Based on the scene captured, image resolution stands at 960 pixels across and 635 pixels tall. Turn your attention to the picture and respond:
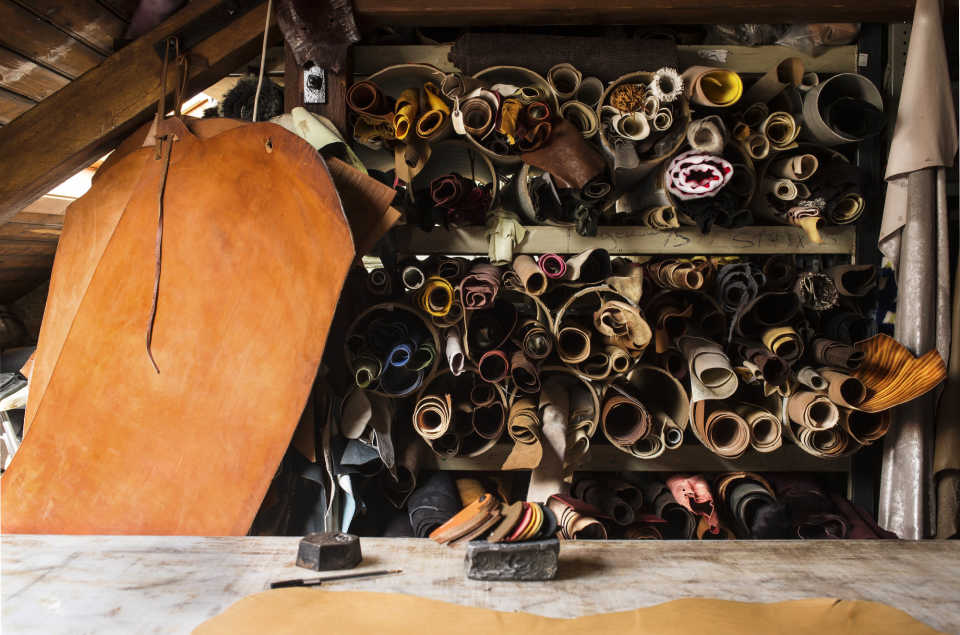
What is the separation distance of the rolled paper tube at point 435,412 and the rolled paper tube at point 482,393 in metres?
0.09

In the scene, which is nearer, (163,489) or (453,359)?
(163,489)

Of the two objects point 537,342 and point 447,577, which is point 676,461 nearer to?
point 537,342

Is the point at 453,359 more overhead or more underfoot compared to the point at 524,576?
more overhead

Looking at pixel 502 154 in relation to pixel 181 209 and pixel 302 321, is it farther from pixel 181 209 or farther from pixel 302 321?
pixel 181 209

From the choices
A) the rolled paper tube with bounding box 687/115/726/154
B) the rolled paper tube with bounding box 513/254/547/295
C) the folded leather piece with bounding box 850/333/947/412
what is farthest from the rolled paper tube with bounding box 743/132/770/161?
the rolled paper tube with bounding box 513/254/547/295

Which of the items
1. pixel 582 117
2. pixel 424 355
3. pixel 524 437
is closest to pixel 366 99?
pixel 582 117

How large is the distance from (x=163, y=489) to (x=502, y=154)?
1.41 m

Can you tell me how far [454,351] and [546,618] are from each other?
92 centimetres

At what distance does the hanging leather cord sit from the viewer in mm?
1780

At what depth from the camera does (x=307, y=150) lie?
1.72 m

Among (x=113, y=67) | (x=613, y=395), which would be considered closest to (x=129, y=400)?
(x=113, y=67)

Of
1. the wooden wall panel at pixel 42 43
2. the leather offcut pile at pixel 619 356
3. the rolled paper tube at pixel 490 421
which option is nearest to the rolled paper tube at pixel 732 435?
the leather offcut pile at pixel 619 356

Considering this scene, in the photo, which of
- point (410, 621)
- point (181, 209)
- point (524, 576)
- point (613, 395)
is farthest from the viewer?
point (613, 395)

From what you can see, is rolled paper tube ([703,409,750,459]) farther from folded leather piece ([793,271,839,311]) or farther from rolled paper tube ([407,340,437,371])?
rolled paper tube ([407,340,437,371])
